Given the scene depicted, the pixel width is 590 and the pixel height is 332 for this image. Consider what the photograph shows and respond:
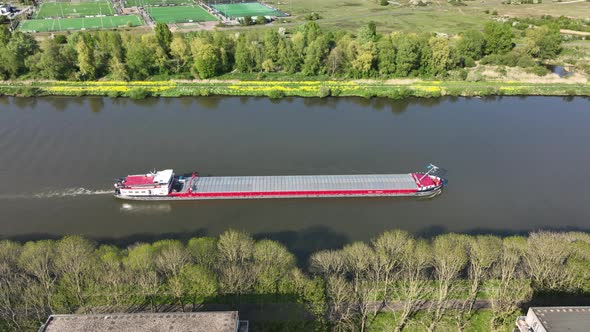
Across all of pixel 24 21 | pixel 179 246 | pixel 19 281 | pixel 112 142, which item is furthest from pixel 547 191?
pixel 24 21

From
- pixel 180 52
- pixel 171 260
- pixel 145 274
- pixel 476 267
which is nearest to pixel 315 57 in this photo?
pixel 180 52

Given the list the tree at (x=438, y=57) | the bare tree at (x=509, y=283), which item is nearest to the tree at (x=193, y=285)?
→ the bare tree at (x=509, y=283)

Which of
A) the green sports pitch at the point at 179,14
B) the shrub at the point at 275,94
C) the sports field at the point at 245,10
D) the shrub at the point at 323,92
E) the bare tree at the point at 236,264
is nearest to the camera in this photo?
the bare tree at the point at 236,264

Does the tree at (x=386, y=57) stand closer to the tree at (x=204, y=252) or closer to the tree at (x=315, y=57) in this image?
the tree at (x=315, y=57)

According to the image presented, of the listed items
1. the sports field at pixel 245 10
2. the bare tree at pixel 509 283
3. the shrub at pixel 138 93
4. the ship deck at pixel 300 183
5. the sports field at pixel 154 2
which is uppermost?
the sports field at pixel 154 2

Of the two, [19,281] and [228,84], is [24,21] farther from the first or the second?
[19,281]

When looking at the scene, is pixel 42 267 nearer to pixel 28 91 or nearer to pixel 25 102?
pixel 25 102
